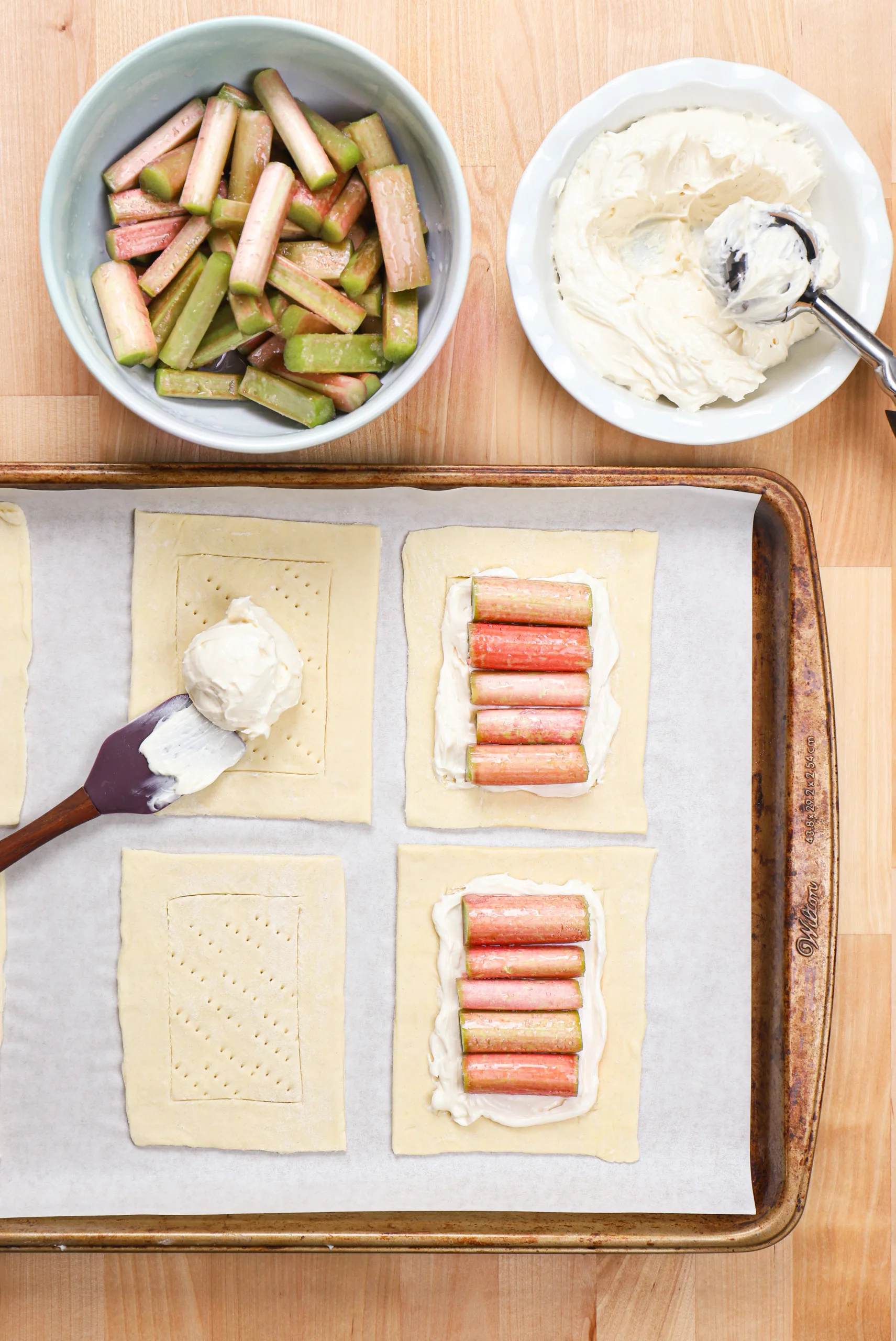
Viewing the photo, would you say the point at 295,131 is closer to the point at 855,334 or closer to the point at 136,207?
the point at 136,207

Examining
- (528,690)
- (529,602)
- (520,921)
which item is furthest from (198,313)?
(520,921)

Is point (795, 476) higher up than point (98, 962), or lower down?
higher up

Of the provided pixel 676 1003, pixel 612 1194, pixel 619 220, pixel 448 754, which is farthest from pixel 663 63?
pixel 612 1194

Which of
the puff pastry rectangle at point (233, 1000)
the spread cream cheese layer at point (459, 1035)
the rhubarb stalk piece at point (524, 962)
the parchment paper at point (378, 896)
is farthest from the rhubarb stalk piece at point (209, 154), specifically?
the rhubarb stalk piece at point (524, 962)

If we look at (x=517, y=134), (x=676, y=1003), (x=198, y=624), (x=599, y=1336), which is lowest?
(x=599, y=1336)

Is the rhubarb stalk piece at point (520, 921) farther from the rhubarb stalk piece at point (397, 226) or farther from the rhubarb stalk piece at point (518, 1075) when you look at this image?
the rhubarb stalk piece at point (397, 226)

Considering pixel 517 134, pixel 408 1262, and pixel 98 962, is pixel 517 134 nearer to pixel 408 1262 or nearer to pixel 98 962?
pixel 98 962

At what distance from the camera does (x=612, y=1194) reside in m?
1.80

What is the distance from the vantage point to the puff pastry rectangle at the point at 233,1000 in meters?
1.78

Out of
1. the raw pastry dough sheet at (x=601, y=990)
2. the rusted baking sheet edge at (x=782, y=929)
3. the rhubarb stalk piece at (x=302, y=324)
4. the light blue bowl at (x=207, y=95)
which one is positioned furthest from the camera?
the raw pastry dough sheet at (x=601, y=990)

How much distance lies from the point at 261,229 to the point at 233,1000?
1.42 meters

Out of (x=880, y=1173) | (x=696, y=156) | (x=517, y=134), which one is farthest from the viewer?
(x=880, y=1173)

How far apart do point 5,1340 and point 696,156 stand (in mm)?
2653

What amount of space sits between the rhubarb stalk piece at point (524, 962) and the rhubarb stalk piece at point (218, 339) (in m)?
1.22
